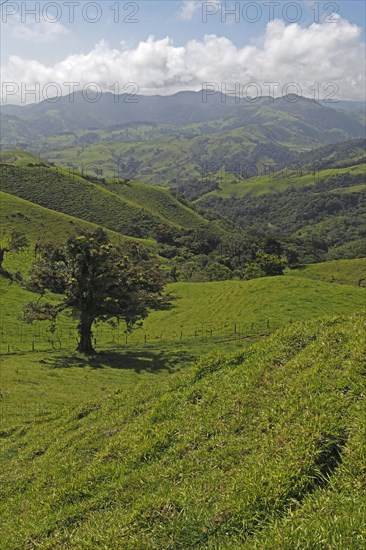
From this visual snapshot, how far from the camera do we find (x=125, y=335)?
6406 cm

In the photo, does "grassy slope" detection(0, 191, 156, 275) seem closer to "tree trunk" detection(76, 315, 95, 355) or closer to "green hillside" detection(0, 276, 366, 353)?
"green hillside" detection(0, 276, 366, 353)

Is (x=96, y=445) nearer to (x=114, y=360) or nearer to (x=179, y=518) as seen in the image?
(x=179, y=518)

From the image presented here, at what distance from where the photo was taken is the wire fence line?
2222 inches

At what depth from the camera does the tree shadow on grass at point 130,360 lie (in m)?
45.2

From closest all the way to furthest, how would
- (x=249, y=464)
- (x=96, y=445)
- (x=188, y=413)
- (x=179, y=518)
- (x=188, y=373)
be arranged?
1. (x=179, y=518)
2. (x=249, y=464)
3. (x=188, y=413)
4. (x=96, y=445)
5. (x=188, y=373)

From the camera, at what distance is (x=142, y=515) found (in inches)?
357

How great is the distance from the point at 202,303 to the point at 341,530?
234 feet

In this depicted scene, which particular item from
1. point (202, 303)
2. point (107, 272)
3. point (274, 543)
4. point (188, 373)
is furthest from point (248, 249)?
point (274, 543)

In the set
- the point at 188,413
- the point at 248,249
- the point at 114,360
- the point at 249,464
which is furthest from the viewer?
the point at 248,249

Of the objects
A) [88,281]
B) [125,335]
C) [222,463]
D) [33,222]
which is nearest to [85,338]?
[88,281]

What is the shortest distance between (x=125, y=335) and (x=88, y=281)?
712 inches

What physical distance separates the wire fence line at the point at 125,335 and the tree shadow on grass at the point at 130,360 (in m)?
5.90

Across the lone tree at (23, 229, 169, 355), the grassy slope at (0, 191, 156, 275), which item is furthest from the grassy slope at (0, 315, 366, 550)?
the grassy slope at (0, 191, 156, 275)

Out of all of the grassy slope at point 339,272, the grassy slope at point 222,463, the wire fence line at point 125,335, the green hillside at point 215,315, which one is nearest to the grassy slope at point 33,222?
the green hillside at point 215,315
